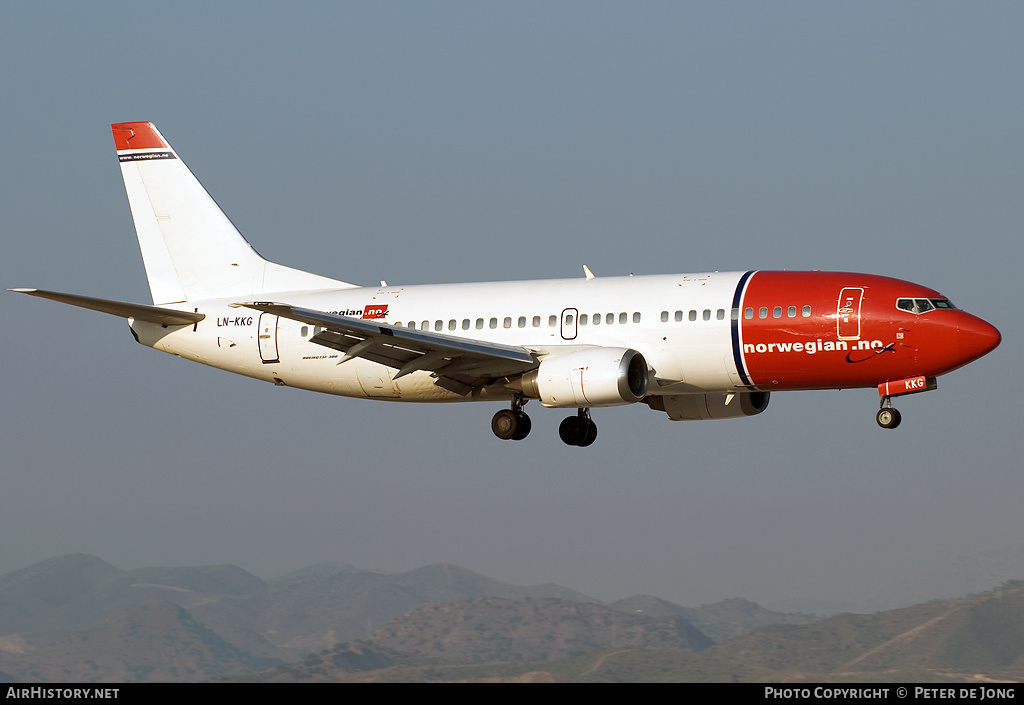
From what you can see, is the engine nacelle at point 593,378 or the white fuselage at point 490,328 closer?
the engine nacelle at point 593,378

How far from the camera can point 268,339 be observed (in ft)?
171

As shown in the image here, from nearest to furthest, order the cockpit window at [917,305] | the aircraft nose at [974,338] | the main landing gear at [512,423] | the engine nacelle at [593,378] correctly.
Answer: the aircraft nose at [974,338], the cockpit window at [917,305], the engine nacelle at [593,378], the main landing gear at [512,423]

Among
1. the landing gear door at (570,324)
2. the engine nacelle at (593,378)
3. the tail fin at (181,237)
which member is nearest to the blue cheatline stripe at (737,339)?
the engine nacelle at (593,378)

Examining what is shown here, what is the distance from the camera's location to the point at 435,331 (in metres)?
49.8

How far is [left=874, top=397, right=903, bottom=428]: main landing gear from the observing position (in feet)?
147

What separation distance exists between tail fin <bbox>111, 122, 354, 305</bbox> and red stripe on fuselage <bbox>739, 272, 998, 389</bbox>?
18.0 metres

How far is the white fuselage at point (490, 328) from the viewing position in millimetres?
45438

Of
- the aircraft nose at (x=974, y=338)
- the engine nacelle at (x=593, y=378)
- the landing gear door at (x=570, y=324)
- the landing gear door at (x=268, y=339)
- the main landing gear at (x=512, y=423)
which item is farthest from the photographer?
the landing gear door at (x=268, y=339)

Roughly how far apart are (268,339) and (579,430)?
1178cm

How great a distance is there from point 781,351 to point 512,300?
9.64 meters

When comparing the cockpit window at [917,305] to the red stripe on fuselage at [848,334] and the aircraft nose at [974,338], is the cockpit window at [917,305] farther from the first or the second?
the aircraft nose at [974,338]

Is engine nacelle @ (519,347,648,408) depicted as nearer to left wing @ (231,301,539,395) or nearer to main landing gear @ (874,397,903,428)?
left wing @ (231,301,539,395)

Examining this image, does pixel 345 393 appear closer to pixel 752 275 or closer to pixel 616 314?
pixel 616 314

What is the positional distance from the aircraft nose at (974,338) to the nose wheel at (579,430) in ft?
44.5
